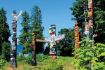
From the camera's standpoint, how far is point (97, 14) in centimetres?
4475

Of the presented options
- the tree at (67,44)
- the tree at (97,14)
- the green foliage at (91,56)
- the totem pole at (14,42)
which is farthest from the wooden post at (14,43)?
the tree at (67,44)

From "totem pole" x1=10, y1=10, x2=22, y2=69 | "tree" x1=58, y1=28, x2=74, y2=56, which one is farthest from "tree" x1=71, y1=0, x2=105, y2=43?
"tree" x1=58, y1=28, x2=74, y2=56

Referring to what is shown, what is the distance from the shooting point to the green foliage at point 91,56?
21547 mm

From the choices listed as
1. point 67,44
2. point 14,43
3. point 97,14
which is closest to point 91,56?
point 14,43

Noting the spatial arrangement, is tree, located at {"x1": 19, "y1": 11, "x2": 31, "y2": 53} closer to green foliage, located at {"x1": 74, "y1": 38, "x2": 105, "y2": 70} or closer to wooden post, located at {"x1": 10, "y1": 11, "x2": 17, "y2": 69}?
wooden post, located at {"x1": 10, "y1": 11, "x2": 17, "y2": 69}

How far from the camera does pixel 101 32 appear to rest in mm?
44875

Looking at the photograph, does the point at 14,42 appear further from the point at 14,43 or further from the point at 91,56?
the point at 91,56

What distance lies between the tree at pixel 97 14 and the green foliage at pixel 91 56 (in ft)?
70.1

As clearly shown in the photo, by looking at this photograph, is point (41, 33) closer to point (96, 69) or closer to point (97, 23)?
point (97, 23)

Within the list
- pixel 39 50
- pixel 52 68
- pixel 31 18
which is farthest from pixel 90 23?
pixel 31 18

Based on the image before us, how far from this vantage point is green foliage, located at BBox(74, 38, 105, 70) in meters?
21.5

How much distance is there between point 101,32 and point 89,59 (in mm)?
23303

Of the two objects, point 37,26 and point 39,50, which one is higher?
point 37,26

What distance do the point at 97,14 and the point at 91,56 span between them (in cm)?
2328
